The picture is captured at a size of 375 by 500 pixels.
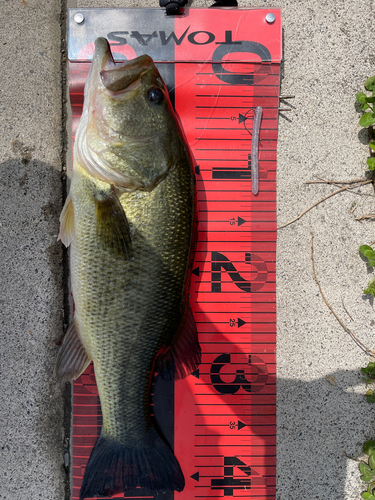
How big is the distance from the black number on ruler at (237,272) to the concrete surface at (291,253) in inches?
5.6

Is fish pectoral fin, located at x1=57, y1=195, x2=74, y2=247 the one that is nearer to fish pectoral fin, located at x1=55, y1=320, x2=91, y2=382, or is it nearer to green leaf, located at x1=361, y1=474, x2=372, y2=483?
fish pectoral fin, located at x1=55, y1=320, x2=91, y2=382

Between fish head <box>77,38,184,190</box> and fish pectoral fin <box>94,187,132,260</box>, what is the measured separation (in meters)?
0.09

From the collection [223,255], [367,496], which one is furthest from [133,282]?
[367,496]

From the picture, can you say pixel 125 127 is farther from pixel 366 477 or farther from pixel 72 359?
pixel 366 477

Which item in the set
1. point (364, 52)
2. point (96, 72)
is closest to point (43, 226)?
point (96, 72)

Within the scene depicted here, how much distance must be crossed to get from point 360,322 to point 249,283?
74 centimetres

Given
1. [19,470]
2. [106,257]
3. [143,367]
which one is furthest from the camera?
[19,470]

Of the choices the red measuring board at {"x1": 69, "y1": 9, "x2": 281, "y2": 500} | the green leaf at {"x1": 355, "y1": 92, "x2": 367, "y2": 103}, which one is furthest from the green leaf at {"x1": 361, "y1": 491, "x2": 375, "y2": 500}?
the green leaf at {"x1": 355, "y1": 92, "x2": 367, "y2": 103}

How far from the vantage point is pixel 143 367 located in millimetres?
1648

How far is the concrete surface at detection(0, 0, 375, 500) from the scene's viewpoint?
1.98m

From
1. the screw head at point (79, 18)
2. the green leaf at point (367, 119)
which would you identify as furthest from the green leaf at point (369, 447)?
the screw head at point (79, 18)

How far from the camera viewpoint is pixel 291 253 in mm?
2066

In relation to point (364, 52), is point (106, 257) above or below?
below

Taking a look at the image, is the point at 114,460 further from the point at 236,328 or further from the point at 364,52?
the point at 364,52
